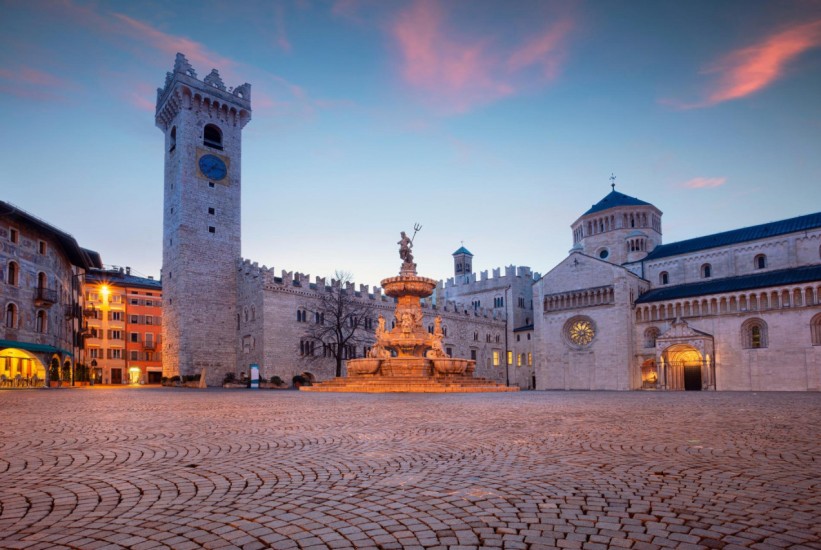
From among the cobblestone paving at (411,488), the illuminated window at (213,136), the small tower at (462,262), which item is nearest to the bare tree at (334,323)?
the illuminated window at (213,136)

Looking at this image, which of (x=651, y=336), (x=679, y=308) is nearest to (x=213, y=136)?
(x=651, y=336)

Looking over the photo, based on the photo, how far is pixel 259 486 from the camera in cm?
495

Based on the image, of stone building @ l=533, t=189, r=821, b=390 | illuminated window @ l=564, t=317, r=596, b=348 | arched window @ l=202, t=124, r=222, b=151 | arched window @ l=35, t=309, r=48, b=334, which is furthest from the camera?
illuminated window @ l=564, t=317, r=596, b=348

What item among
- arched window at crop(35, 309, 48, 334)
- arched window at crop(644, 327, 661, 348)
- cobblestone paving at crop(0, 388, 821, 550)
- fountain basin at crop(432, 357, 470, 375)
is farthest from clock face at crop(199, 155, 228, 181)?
cobblestone paving at crop(0, 388, 821, 550)

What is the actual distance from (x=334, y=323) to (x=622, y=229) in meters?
33.9

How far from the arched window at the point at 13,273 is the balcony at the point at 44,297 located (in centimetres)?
202

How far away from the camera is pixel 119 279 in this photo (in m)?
72.7

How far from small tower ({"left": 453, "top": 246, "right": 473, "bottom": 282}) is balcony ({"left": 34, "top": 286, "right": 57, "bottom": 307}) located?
57.0m

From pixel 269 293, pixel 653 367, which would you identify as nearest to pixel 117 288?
pixel 269 293

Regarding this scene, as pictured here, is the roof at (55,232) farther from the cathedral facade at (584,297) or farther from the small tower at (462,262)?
the small tower at (462,262)

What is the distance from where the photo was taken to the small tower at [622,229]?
60.3m

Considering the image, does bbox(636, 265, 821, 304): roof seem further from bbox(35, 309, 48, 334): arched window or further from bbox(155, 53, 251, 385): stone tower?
bbox(35, 309, 48, 334): arched window

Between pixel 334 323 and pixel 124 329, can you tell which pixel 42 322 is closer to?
pixel 334 323

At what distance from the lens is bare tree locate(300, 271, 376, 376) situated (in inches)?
1973
